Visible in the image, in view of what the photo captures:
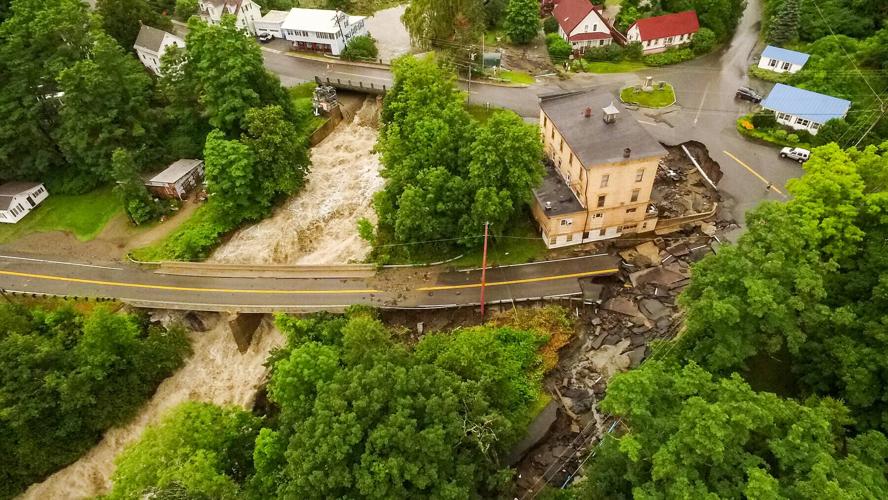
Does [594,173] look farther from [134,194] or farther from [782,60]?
[134,194]

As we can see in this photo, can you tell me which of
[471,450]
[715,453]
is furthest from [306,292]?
[715,453]

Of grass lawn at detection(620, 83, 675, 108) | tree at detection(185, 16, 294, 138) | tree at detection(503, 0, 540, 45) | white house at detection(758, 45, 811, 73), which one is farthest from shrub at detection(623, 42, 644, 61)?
tree at detection(185, 16, 294, 138)

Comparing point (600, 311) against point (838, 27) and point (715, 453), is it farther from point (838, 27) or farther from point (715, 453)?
point (838, 27)

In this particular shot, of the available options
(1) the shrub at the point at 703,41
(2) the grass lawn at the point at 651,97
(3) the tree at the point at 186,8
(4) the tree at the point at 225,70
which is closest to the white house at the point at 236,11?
(3) the tree at the point at 186,8

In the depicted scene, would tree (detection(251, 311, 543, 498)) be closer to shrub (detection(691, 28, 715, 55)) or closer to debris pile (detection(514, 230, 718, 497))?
debris pile (detection(514, 230, 718, 497))

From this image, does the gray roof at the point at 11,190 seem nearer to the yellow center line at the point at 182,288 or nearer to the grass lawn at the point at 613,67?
the yellow center line at the point at 182,288
